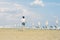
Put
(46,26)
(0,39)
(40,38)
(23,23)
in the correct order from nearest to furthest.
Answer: (0,39)
(40,38)
(23,23)
(46,26)

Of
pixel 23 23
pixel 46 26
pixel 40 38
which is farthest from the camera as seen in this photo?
pixel 46 26

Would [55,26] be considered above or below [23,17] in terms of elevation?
below

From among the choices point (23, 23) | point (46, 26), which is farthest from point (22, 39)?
point (46, 26)

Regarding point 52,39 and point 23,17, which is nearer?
point 52,39

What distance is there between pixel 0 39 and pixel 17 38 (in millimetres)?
1221

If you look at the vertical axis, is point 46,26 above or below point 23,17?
below

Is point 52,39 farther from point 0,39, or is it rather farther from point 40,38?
point 0,39

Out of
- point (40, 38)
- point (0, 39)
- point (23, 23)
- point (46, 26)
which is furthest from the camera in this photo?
point (46, 26)

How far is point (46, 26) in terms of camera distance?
2270 centimetres

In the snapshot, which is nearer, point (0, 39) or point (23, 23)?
point (0, 39)

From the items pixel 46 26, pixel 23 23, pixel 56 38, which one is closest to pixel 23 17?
pixel 23 23

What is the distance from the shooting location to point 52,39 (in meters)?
13.9

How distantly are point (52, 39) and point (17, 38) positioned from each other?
2.40 meters

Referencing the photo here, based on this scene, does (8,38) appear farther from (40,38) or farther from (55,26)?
(55,26)
